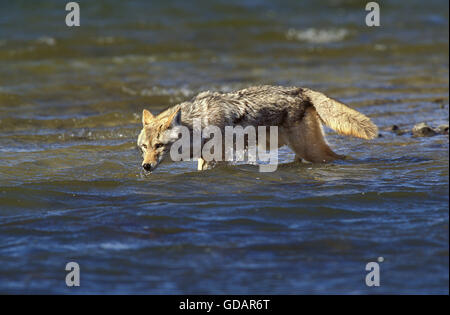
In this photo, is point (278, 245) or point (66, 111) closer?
point (278, 245)

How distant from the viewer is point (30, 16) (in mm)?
19656

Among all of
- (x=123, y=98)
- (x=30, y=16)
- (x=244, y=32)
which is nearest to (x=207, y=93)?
(x=123, y=98)

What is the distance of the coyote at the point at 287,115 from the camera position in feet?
26.6

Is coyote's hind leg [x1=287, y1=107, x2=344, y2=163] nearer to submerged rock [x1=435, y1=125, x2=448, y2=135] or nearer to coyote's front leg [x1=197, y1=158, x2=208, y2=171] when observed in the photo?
coyote's front leg [x1=197, y1=158, x2=208, y2=171]

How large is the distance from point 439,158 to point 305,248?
3.36 m

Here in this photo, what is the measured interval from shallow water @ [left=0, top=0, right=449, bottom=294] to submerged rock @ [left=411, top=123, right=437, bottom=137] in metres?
0.23

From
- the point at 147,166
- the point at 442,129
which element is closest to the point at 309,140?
the point at 147,166

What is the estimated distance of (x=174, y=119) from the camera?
25.2ft

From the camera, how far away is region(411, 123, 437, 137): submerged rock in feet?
31.6

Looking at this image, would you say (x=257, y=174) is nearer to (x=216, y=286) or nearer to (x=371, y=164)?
(x=371, y=164)

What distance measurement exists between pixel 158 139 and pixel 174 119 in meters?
0.31

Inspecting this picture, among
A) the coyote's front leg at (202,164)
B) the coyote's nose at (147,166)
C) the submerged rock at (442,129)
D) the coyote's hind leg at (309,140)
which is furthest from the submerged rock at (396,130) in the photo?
the coyote's nose at (147,166)

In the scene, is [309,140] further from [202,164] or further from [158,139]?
[158,139]

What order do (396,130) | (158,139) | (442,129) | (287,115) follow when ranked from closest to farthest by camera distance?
(158,139)
(287,115)
(442,129)
(396,130)
